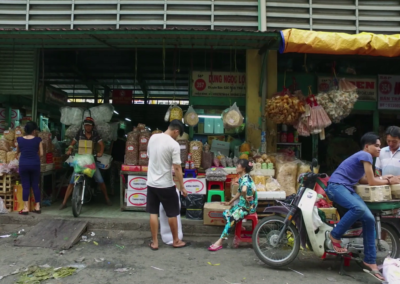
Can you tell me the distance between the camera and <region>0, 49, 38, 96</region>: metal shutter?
7281 mm

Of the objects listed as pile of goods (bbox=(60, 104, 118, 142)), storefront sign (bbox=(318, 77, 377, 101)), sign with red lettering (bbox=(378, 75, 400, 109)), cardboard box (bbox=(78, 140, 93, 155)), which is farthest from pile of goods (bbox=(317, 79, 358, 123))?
cardboard box (bbox=(78, 140, 93, 155))

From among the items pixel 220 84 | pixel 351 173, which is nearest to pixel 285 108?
pixel 220 84

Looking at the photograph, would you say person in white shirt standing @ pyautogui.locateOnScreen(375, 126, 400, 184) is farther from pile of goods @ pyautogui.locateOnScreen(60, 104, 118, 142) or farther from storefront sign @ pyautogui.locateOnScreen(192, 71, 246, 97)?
pile of goods @ pyautogui.locateOnScreen(60, 104, 118, 142)

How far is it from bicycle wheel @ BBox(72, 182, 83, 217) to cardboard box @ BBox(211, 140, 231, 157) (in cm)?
287

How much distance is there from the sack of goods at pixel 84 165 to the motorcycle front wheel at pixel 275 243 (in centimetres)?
354

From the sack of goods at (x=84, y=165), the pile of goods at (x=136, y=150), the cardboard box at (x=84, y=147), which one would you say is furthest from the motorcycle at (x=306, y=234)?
the cardboard box at (x=84, y=147)

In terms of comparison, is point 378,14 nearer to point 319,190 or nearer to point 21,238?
point 319,190

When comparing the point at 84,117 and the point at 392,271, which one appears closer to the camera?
the point at 392,271

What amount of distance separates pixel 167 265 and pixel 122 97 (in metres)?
8.42

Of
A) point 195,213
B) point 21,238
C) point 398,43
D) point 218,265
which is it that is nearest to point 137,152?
point 195,213

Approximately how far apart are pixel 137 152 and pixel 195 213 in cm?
175

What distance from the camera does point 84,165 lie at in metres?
6.05

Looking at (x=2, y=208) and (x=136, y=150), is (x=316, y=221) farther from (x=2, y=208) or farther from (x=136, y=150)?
(x=2, y=208)

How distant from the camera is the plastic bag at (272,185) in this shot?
18.5ft
